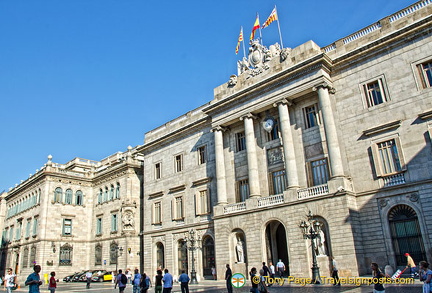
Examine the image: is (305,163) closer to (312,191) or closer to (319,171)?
(319,171)

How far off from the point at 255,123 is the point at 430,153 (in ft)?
44.1

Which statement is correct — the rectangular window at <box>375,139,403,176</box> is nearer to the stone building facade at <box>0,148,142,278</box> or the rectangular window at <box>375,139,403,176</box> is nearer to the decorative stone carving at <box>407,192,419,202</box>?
the decorative stone carving at <box>407,192,419,202</box>

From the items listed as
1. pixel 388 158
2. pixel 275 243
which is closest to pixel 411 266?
pixel 388 158

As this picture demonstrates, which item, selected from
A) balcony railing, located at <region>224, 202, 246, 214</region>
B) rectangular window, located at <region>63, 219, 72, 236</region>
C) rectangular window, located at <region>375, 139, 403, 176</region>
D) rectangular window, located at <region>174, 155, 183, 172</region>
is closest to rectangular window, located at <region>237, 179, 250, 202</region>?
balcony railing, located at <region>224, 202, 246, 214</region>

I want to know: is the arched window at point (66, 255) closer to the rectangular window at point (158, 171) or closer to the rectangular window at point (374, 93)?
the rectangular window at point (158, 171)

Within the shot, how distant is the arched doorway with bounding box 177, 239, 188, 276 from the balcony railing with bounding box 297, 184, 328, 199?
1396 centimetres

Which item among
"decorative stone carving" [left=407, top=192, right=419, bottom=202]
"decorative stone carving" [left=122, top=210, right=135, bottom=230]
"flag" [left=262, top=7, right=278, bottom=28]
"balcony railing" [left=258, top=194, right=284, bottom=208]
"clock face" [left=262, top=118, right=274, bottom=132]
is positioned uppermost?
"flag" [left=262, top=7, right=278, bottom=28]

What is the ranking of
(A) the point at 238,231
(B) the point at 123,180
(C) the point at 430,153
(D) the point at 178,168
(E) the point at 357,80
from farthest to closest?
(B) the point at 123,180, (D) the point at 178,168, (A) the point at 238,231, (E) the point at 357,80, (C) the point at 430,153

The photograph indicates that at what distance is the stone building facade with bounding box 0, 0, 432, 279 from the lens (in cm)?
2369

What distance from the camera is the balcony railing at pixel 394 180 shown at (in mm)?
23672

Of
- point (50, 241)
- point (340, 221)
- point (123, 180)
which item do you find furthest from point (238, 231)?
point (50, 241)

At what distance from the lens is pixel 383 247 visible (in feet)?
77.4

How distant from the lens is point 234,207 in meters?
30.6

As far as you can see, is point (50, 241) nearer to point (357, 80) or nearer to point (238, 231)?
Result: point (238, 231)
